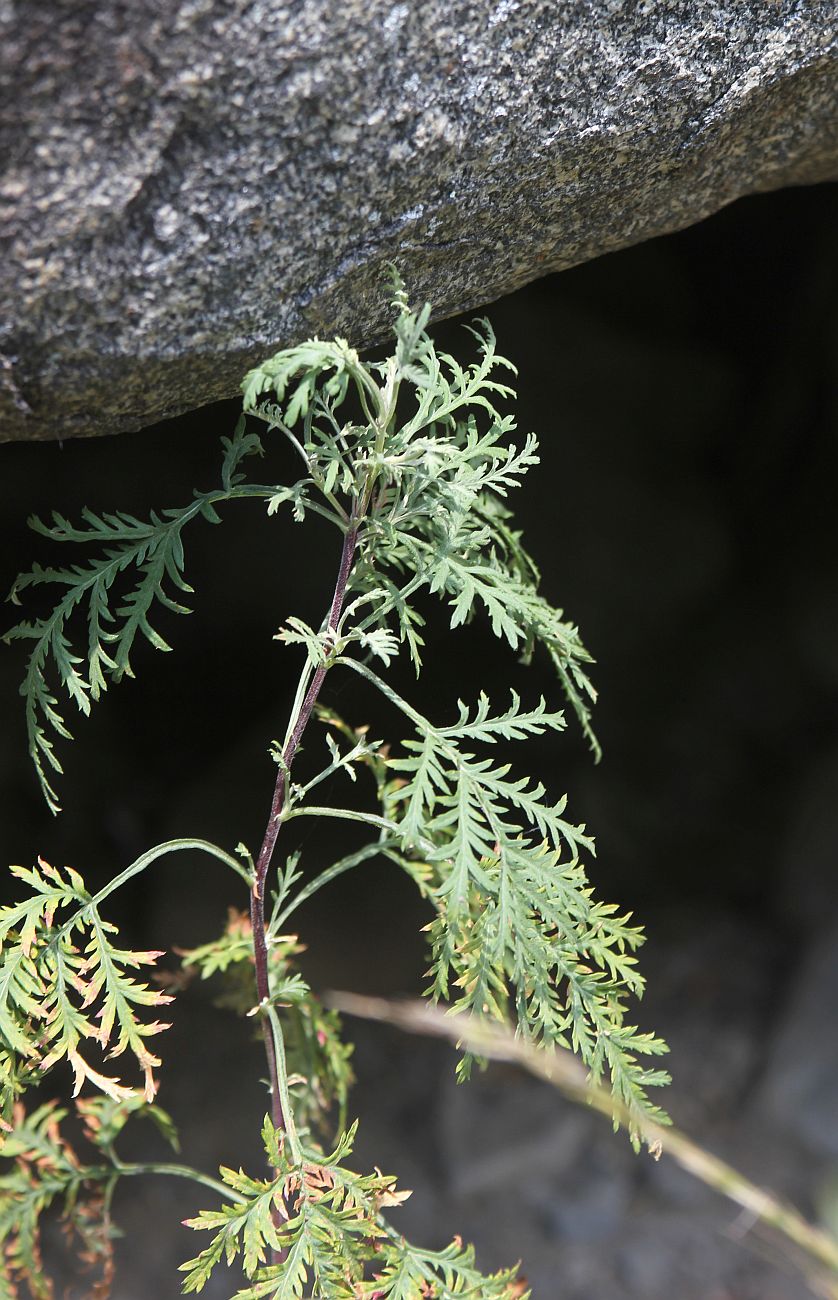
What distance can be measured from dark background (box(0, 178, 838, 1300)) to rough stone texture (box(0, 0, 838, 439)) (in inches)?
42.4

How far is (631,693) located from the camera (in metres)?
3.88

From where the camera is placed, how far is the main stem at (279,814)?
126cm

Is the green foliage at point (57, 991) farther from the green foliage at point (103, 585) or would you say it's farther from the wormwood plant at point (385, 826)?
the green foliage at point (103, 585)

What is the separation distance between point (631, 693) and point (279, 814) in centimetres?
273

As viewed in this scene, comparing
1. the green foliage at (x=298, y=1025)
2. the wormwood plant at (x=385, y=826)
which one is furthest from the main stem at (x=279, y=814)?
the green foliage at (x=298, y=1025)

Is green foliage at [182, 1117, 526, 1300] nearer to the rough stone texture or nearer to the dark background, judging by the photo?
the rough stone texture

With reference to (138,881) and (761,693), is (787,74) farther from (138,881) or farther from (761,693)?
(761,693)

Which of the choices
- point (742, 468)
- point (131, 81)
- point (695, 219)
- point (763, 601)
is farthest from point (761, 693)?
point (131, 81)

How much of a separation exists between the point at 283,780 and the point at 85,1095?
1705mm

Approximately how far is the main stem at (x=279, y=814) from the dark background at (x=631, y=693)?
3.54 feet

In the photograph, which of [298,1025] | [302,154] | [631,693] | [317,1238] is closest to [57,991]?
[317,1238]

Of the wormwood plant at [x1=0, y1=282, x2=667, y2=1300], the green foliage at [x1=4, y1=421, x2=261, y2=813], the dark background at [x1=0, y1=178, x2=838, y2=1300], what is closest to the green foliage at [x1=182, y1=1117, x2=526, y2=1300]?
the wormwood plant at [x1=0, y1=282, x2=667, y2=1300]

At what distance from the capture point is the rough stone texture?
1.09m

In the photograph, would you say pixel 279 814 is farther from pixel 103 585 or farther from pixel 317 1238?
pixel 317 1238
